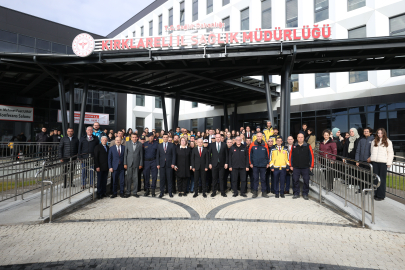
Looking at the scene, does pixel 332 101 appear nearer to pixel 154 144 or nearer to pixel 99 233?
pixel 154 144

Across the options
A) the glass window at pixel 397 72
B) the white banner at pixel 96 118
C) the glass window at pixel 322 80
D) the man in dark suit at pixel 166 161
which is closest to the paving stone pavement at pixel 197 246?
the man in dark suit at pixel 166 161

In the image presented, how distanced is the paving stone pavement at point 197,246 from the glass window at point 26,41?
22328 mm

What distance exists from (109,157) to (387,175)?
26.9ft

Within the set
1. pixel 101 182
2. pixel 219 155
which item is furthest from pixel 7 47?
pixel 219 155

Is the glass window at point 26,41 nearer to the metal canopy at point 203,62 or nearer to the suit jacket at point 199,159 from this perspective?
the metal canopy at point 203,62

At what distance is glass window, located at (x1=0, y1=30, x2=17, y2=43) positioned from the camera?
1987cm

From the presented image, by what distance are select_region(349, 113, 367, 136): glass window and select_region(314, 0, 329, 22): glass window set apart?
7.77m

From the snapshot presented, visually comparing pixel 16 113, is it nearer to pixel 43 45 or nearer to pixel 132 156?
pixel 43 45

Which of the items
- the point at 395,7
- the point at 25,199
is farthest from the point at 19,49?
the point at 395,7

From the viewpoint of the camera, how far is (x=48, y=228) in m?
4.71

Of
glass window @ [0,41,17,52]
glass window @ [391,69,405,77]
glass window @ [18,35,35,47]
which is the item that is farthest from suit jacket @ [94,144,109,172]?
glass window @ [18,35,35,47]

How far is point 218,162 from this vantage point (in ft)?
25.2

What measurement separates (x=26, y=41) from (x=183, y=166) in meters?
22.1

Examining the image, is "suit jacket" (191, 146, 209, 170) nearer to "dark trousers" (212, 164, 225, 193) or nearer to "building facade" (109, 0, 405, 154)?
"dark trousers" (212, 164, 225, 193)
